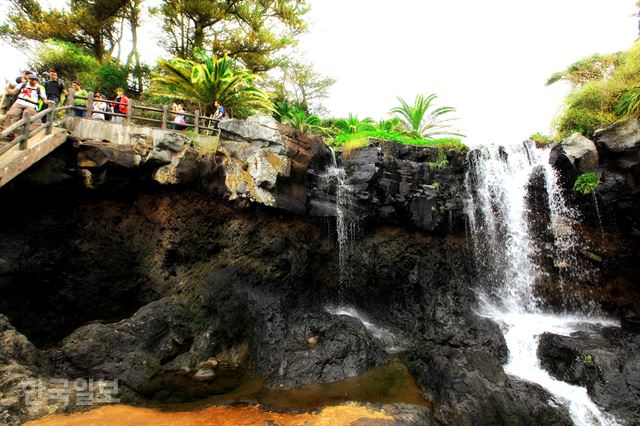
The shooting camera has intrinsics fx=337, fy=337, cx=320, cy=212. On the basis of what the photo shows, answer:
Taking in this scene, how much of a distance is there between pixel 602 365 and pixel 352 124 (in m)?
11.8

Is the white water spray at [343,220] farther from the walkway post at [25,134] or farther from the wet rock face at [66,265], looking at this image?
the walkway post at [25,134]

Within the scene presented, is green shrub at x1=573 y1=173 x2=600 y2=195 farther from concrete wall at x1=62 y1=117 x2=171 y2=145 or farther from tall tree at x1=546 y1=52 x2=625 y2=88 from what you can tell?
concrete wall at x1=62 y1=117 x2=171 y2=145

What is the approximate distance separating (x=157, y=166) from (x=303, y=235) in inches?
173

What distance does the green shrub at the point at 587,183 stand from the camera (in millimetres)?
9617

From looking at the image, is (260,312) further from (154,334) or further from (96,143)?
(96,143)

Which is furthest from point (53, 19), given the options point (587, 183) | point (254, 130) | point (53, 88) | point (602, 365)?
point (602, 365)

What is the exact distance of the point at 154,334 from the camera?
24.5ft

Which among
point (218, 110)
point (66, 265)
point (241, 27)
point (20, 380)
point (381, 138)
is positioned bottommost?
point (20, 380)

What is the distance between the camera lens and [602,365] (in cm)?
698

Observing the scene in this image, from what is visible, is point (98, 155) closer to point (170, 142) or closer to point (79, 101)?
point (170, 142)

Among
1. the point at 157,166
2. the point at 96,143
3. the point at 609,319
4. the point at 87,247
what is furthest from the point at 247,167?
the point at 609,319

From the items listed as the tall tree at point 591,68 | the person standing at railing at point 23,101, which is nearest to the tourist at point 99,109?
the person standing at railing at point 23,101

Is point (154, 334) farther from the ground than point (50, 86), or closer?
closer

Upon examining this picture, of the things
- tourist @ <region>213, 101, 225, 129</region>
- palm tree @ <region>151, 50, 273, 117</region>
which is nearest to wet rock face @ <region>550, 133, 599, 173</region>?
palm tree @ <region>151, 50, 273, 117</region>
